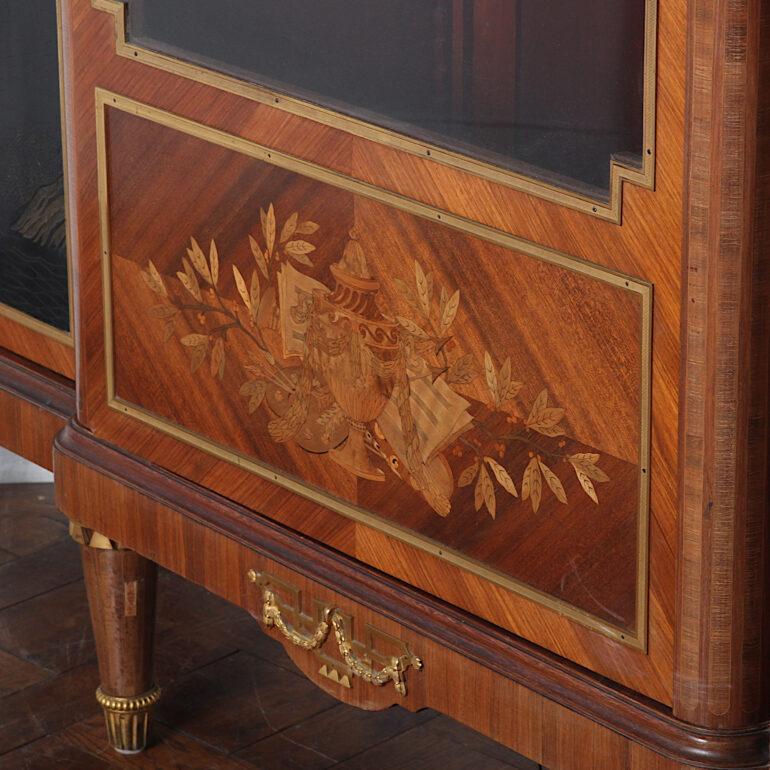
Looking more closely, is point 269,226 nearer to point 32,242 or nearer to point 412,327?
point 412,327

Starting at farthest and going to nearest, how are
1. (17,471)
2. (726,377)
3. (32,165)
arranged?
(17,471) → (32,165) → (726,377)

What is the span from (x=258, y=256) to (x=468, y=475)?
23 centimetres

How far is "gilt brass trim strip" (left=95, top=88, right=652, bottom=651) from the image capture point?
41.6 inches

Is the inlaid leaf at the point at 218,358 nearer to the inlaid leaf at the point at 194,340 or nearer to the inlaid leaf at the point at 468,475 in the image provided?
the inlaid leaf at the point at 194,340

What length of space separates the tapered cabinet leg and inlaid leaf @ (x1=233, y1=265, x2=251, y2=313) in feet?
1.10

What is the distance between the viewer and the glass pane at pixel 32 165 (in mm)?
1541

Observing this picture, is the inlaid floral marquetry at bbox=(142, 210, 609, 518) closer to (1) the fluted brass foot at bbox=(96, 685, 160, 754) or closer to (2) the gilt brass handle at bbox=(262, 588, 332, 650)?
(2) the gilt brass handle at bbox=(262, 588, 332, 650)

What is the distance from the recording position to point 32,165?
1.58 metres

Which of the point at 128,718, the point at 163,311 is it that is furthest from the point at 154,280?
the point at 128,718

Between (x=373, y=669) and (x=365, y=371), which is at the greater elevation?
(x=365, y=371)

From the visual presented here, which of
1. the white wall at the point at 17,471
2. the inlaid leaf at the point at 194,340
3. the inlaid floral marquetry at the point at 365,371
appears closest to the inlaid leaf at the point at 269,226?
the inlaid floral marquetry at the point at 365,371

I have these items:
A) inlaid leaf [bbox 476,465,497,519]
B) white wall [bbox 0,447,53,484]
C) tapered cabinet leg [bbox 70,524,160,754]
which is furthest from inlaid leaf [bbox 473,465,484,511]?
white wall [bbox 0,447,53,484]

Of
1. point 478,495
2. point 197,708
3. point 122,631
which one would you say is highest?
point 478,495

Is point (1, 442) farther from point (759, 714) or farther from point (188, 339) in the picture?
point (759, 714)
